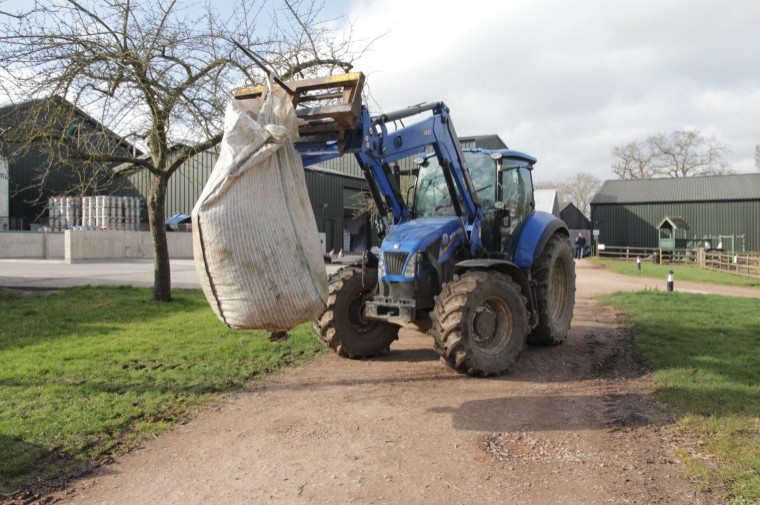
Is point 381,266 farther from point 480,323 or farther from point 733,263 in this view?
point 733,263

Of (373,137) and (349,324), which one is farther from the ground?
(373,137)

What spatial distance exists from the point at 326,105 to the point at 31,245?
26.1 metres

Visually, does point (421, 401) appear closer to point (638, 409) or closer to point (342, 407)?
point (342, 407)

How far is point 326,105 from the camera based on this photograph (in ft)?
16.1

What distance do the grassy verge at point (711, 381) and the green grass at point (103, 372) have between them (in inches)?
162

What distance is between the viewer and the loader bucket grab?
4.72m

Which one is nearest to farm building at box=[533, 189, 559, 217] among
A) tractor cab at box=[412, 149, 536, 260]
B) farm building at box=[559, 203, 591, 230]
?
farm building at box=[559, 203, 591, 230]

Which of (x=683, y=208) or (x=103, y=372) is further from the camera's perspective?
(x=683, y=208)

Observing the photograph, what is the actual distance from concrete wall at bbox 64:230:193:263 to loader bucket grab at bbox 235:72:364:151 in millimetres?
21074

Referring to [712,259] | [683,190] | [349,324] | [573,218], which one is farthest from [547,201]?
[349,324]

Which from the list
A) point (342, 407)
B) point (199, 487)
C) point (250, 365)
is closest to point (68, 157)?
point (250, 365)

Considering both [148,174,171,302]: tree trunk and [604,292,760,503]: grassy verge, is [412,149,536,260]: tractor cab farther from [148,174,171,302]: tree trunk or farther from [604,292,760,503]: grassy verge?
[148,174,171,302]: tree trunk

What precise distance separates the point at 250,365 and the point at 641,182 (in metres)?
49.5

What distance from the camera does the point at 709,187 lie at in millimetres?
46594
